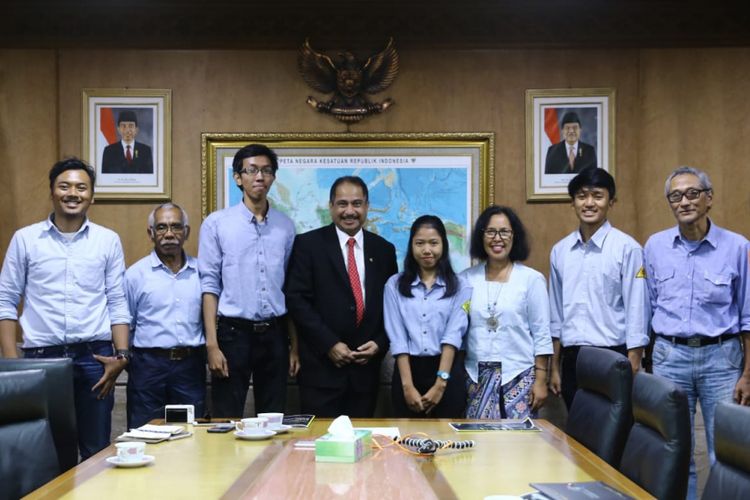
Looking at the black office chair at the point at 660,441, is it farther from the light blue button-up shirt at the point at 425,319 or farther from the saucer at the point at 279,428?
the light blue button-up shirt at the point at 425,319

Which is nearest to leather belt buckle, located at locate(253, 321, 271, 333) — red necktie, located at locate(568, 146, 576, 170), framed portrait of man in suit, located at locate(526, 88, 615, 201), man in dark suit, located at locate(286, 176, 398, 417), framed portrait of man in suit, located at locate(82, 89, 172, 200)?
Result: man in dark suit, located at locate(286, 176, 398, 417)

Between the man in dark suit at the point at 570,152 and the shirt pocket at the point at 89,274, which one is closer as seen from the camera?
the shirt pocket at the point at 89,274

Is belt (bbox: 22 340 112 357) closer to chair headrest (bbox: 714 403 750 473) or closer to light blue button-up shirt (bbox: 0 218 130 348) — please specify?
light blue button-up shirt (bbox: 0 218 130 348)

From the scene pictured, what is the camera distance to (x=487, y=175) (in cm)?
472

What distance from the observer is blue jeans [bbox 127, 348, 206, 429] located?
3.82 metres

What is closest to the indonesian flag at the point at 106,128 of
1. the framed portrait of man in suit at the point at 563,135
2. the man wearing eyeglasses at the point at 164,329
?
the man wearing eyeglasses at the point at 164,329

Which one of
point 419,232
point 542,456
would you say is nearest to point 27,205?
point 419,232

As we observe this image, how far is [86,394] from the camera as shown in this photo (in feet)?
11.7

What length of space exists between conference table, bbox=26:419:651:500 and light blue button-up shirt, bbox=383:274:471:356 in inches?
44.1

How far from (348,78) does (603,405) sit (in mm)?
2672

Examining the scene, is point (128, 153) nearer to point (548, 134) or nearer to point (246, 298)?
point (246, 298)

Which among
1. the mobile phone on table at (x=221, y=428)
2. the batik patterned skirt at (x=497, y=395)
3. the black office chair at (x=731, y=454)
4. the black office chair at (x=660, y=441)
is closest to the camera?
the black office chair at (x=731, y=454)

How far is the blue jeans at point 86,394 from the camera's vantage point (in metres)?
3.54

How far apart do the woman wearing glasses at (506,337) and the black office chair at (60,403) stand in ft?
5.80
